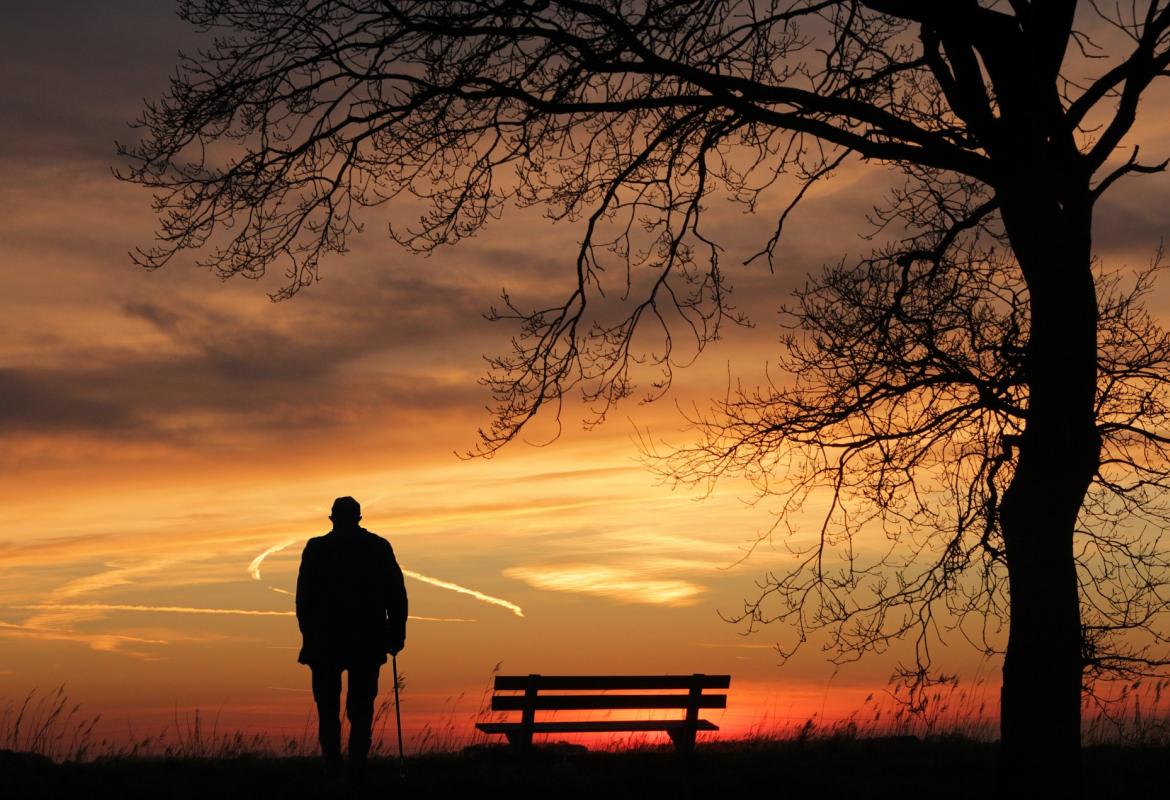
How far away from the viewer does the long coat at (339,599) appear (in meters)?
10.1

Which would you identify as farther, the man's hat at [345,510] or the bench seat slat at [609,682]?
the bench seat slat at [609,682]

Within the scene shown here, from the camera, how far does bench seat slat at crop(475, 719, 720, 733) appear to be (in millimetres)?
12617

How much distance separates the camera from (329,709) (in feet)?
33.2

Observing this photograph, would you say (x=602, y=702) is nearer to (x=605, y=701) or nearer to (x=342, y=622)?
(x=605, y=701)

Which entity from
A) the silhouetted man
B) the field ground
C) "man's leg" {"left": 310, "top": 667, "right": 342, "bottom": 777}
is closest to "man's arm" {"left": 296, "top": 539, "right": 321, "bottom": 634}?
the silhouetted man

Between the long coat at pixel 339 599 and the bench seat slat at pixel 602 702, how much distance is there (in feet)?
9.03

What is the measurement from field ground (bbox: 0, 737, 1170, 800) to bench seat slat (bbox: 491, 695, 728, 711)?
0.48 m

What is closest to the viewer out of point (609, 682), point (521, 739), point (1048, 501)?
point (1048, 501)

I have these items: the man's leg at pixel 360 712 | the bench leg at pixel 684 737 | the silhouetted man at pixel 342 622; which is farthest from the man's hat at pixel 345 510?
the bench leg at pixel 684 737

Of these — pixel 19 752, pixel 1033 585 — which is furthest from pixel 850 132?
pixel 19 752

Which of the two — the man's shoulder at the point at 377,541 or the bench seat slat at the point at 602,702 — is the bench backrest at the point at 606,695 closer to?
the bench seat slat at the point at 602,702

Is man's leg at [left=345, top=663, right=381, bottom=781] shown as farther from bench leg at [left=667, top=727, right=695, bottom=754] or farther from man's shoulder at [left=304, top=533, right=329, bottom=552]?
bench leg at [left=667, top=727, right=695, bottom=754]

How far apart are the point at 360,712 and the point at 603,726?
350 centimetres

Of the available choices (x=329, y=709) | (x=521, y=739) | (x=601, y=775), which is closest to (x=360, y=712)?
(x=329, y=709)
